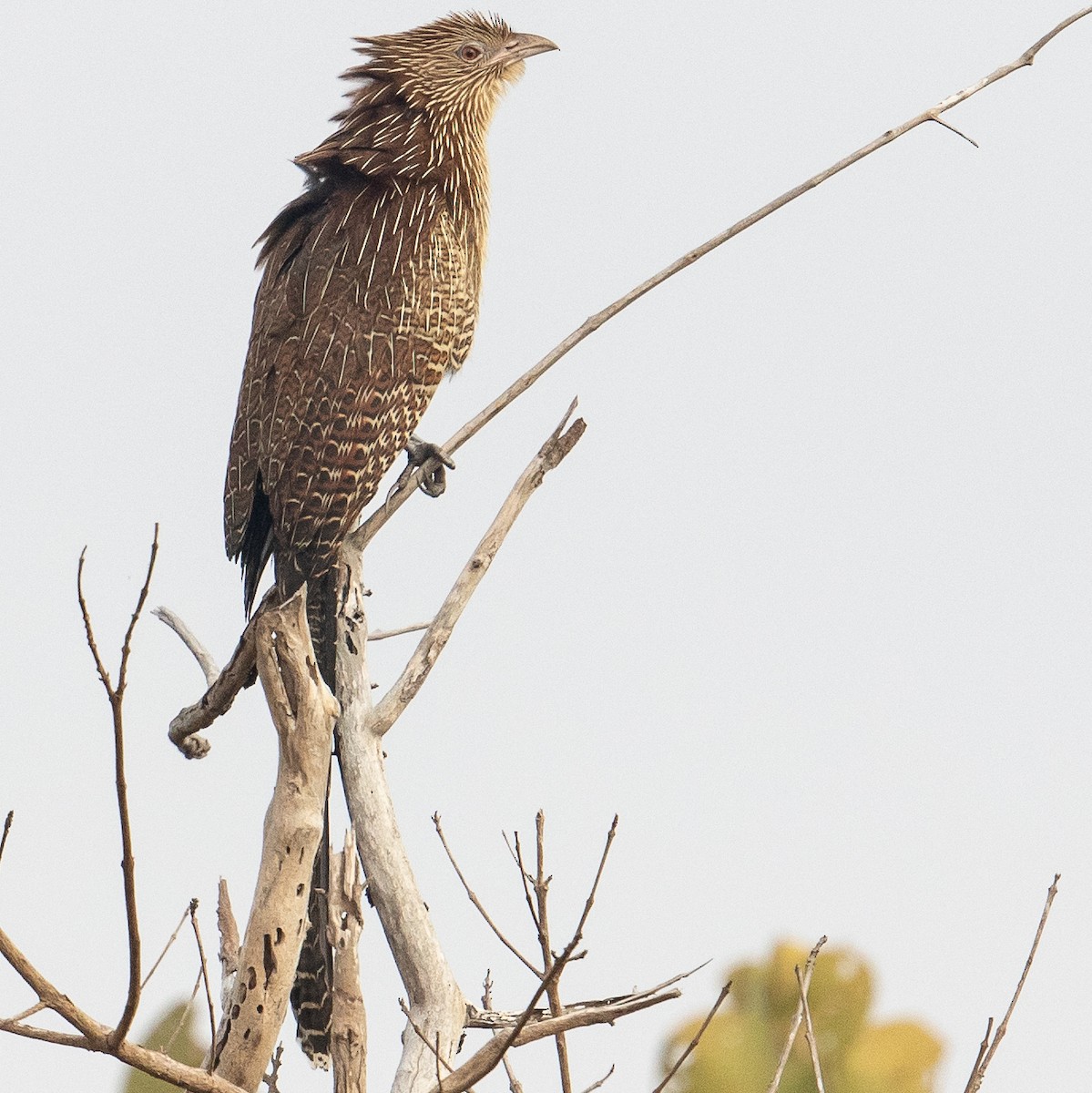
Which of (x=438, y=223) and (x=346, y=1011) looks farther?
(x=438, y=223)

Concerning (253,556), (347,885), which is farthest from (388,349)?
(347,885)

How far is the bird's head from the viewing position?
19.7ft

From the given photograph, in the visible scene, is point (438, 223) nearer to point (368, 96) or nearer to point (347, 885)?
point (368, 96)

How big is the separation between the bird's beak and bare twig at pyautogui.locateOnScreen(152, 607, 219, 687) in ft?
8.94

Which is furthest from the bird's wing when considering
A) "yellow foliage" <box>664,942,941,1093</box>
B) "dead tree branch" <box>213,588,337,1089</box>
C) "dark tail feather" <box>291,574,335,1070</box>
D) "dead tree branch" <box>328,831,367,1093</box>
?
"yellow foliage" <box>664,942,941,1093</box>

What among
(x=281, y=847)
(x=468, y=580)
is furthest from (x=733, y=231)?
(x=281, y=847)

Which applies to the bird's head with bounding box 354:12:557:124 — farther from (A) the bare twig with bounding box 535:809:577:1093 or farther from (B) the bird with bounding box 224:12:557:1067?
(A) the bare twig with bounding box 535:809:577:1093

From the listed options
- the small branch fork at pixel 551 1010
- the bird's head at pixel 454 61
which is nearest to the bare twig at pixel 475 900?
the small branch fork at pixel 551 1010

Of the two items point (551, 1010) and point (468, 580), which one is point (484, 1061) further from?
point (468, 580)

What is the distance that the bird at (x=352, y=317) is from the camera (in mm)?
4777

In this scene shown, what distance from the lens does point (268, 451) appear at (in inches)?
194

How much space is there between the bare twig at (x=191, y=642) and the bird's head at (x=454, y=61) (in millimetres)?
2253

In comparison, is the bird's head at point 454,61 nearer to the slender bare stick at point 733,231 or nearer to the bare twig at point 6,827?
the slender bare stick at point 733,231

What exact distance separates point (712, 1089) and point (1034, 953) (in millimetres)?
1082
